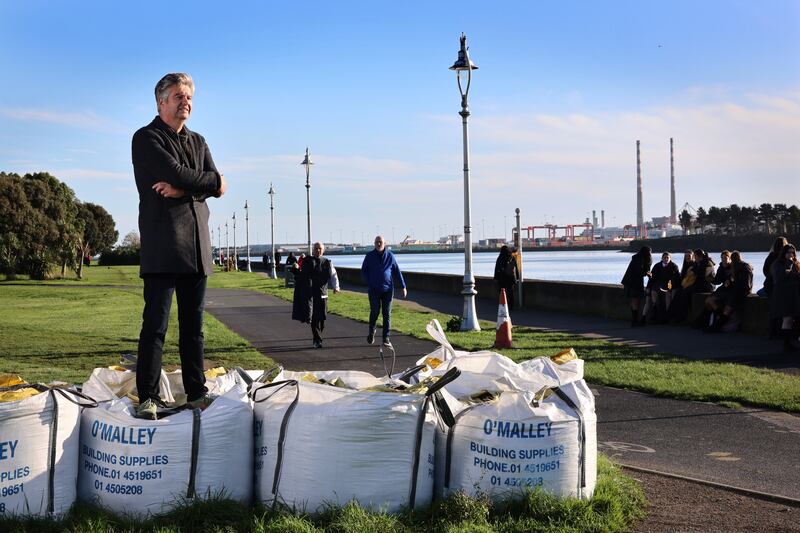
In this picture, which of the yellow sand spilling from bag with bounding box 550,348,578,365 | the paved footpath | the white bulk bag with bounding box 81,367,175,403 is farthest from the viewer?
the paved footpath

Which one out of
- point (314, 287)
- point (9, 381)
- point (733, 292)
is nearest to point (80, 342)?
point (314, 287)

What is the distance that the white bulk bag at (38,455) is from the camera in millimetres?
4316

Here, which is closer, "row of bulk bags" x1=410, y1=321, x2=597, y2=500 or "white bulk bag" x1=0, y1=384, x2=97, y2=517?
"white bulk bag" x1=0, y1=384, x2=97, y2=517

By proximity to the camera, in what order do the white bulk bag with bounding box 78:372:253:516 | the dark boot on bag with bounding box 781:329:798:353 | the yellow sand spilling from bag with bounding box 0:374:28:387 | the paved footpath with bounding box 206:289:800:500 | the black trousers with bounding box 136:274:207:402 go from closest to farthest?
the white bulk bag with bounding box 78:372:253:516 → the yellow sand spilling from bag with bounding box 0:374:28:387 → the black trousers with bounding box 136:274:207:402 → the paved footpath with bounding box 206:289:800:500 → the dark boot on bag with bounding box 781:329:798:353

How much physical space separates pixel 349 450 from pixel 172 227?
5.42ft

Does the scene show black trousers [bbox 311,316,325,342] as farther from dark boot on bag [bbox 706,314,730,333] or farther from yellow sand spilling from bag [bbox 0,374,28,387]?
yellow sand spilling from bag [bbox 0,374,28,387]

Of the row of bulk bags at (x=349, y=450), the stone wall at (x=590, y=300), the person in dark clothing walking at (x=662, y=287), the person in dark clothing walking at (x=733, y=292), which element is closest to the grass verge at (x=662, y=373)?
the person in dark clothing walking at (x=733, y=292)

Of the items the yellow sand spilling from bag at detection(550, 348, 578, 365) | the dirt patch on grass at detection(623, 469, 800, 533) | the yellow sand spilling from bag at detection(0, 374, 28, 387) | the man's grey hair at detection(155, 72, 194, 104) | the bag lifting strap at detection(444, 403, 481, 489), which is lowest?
the dirt patch on grass at detection(623, 469, 800, 533)

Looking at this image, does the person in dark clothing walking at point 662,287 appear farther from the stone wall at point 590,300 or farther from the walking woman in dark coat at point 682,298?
the stone wall at point 590,300

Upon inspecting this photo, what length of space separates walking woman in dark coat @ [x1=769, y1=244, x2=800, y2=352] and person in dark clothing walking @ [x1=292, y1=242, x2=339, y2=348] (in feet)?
24.6

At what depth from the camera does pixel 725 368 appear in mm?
11922

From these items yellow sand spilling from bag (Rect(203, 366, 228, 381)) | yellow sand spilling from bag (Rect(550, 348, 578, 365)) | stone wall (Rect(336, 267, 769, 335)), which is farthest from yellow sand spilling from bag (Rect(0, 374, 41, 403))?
stone wall (Rect(336, 267, 769, 335))

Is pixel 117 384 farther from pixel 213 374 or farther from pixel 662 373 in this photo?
pixel 662 373

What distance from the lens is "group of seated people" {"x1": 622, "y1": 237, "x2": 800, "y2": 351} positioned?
48.2 feet
